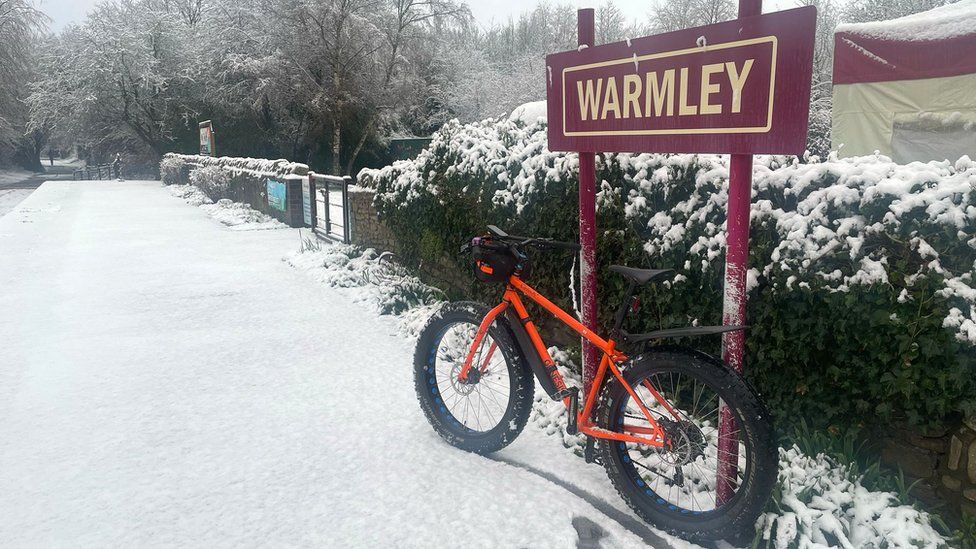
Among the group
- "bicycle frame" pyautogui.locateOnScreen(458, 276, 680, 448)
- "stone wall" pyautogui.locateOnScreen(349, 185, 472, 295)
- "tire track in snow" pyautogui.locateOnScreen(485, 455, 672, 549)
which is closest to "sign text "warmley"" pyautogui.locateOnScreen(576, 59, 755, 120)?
"bicycle frame" pyautogui.locateOnScreen(458, 276, 680, 448)

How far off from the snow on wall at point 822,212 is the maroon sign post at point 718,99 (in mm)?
477

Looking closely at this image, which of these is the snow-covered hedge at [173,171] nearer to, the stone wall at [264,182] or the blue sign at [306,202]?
the stone wall at [264,182]

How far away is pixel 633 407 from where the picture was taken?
296cm

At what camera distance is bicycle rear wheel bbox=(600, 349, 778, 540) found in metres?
2.36

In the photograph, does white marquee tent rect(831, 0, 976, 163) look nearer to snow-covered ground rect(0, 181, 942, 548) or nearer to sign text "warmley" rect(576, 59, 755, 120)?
sign text "warmley" rect(576, 59, 755, 120)

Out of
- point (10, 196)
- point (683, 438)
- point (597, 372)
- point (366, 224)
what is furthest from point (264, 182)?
point (10, 196)

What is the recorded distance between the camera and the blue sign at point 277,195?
12.5 m

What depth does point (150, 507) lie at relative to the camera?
288 cm

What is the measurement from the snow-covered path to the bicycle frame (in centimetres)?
39

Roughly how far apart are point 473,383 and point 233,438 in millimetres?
1382

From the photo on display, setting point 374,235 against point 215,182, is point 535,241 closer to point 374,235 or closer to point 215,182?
point 374,235

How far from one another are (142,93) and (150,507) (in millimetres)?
32246

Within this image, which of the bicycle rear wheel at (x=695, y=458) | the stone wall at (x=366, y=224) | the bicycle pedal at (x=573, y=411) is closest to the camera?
the bicycle rear wheel at (x=695, y=458)

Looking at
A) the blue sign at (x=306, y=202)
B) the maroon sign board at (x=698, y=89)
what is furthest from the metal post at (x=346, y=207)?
the maroon sign board at (x=698, y=89)
